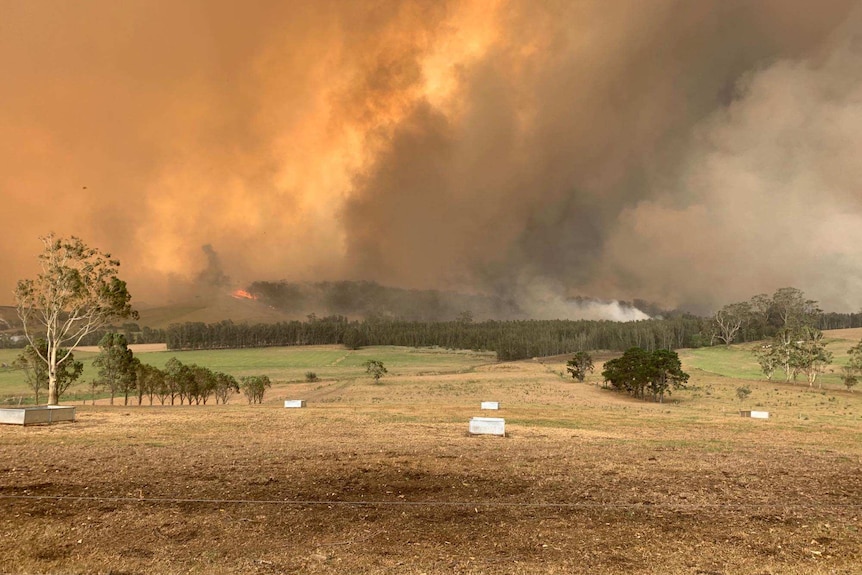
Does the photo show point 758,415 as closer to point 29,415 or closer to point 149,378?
point 29,415

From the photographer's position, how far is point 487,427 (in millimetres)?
31391

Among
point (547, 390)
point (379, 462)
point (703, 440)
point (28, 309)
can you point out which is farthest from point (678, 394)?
point (28, 309)

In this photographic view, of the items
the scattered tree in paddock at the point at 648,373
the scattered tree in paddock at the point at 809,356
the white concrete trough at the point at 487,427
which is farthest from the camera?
the scattered tree in paddock at the point at 809,356

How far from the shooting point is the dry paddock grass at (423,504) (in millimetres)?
11820

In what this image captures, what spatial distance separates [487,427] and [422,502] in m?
15.6

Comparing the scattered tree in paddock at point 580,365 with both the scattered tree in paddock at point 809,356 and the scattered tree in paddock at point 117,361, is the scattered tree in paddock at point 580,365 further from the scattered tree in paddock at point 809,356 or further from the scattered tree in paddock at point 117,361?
the scattered tree in paddock at point 117,361

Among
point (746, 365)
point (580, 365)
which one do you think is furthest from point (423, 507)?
point (746, 365)

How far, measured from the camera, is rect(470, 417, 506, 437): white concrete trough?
103ft

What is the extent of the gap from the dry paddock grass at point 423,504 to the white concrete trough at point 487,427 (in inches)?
83.2

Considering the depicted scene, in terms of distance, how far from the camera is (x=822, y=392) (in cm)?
10000

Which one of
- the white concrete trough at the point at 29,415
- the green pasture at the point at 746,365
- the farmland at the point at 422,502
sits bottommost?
the green pasture at the point at 746,365

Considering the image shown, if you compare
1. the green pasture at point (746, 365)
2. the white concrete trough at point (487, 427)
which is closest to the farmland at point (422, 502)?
the white concrete trough at point (487, 427)

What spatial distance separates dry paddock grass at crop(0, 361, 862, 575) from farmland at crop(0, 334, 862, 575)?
0.22 feet

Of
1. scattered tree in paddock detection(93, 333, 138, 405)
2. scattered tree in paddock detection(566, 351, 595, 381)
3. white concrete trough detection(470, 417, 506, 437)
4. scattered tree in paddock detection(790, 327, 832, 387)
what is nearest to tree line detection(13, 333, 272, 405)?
scattered tree in paddock detection(93, 333, 138, 405)
